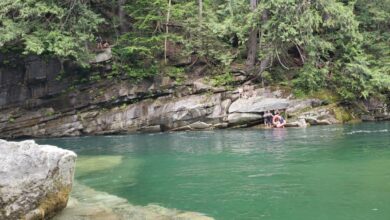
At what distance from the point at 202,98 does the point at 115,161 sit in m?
12.1

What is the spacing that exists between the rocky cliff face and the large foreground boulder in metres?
18.3

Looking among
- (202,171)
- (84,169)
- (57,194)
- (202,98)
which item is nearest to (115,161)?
(84,169)

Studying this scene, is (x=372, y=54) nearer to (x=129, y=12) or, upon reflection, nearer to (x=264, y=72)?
(x=264, y=72)

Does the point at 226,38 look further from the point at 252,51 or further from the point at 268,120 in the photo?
the point at 268,120

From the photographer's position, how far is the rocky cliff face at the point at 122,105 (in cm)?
2664

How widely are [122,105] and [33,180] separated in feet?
67.3

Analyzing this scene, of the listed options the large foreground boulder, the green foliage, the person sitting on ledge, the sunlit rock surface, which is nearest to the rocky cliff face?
the person sitting on ledge

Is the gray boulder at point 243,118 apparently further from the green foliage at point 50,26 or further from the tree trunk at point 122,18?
the tree trunk at point 122,18

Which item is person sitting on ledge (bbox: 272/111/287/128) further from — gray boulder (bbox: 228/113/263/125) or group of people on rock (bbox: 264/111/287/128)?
gray boulder (bbox: 228/113/263/125)

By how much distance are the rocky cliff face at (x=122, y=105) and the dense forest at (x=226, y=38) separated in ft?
3.44

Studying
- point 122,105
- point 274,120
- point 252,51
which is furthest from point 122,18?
point 274,120

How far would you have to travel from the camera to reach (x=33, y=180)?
26.3 ft

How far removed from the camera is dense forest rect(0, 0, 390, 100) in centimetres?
2594

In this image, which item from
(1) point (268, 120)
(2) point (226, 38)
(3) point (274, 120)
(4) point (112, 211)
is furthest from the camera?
(2) point (226, 38)
